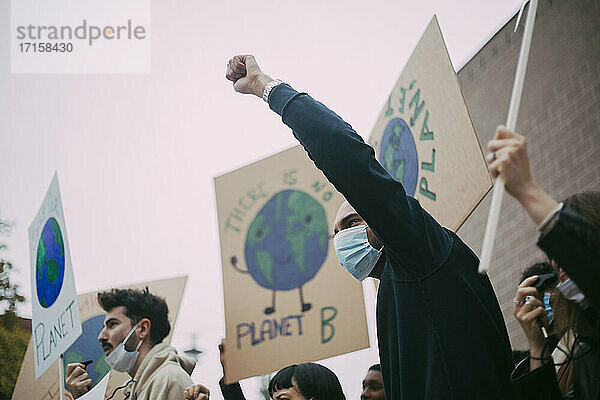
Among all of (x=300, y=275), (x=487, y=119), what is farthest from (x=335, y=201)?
(x=487, y=119)

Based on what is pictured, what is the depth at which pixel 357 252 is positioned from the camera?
1659 mm

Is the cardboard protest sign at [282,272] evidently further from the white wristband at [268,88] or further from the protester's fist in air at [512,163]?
the protester's fist in air at [512,163]

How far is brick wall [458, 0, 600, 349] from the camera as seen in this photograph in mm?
2844

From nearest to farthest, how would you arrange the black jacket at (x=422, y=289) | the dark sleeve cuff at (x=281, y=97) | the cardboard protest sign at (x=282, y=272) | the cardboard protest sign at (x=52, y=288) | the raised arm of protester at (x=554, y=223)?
the raised arm of protester at (x=554, y=223) < the black jacket at (x=422, y=289) < the dark sleeve cuff at (x=281, y=97) < the cardboard protest sign at (x=52, y=288) < the cardboard protest sign at (x=282, y=272)

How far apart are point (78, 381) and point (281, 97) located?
1.90 metres

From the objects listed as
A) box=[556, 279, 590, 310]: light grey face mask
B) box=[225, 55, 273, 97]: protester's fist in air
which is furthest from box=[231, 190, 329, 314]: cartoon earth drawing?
box=[556, 279, 590, 310]: light grey face mask

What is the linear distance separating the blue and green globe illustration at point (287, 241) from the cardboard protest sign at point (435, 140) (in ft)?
1.54

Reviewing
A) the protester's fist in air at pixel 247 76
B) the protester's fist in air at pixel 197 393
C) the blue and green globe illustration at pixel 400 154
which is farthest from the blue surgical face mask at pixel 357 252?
the protester's fist in air at pixel 197 393

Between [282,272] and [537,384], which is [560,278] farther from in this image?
[282,272]

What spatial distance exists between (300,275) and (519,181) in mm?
1933

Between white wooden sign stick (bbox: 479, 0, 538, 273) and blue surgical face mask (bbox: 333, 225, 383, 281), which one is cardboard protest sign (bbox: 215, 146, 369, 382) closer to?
blue surgical face mask (bbox: 333, 225, 383, 281)

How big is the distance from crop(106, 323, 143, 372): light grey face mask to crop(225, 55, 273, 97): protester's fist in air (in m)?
1.76

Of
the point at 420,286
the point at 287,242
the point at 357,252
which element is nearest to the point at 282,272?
the point at 287,242

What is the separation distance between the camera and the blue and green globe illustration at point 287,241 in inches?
116
